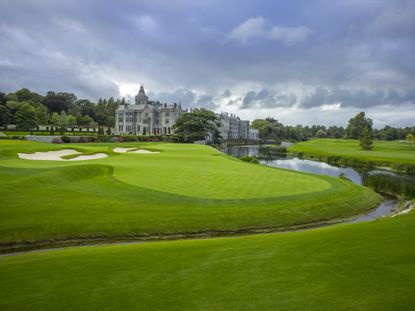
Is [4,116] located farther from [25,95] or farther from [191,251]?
[191,251]

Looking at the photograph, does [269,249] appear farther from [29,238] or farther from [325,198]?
[325,198]

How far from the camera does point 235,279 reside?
239 inches

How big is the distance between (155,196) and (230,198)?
4.42 meters

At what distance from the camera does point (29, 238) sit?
42.8 feet

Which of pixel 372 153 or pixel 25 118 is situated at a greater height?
pixel 25 118

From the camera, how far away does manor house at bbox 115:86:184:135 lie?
130 metres

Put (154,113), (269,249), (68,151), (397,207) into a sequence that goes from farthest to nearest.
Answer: (154,113), (68,151), (397,207), (269,249)

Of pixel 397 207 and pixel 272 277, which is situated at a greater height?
pixel 272 277

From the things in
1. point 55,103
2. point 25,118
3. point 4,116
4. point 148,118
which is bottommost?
point 25,118

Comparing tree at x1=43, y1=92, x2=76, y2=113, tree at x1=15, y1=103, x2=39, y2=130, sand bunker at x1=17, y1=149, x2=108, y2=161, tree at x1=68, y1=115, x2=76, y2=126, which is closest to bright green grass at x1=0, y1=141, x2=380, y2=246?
sand bunker at x1=17, y1=149, x2=108, y2=161

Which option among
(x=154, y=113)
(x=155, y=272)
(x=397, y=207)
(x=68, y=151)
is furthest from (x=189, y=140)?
(x=155, y=272)

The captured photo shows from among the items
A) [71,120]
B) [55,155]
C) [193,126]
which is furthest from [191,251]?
[71,120]

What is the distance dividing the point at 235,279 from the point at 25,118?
98.8 metres

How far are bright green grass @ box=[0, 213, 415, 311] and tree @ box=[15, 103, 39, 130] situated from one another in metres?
93.4
